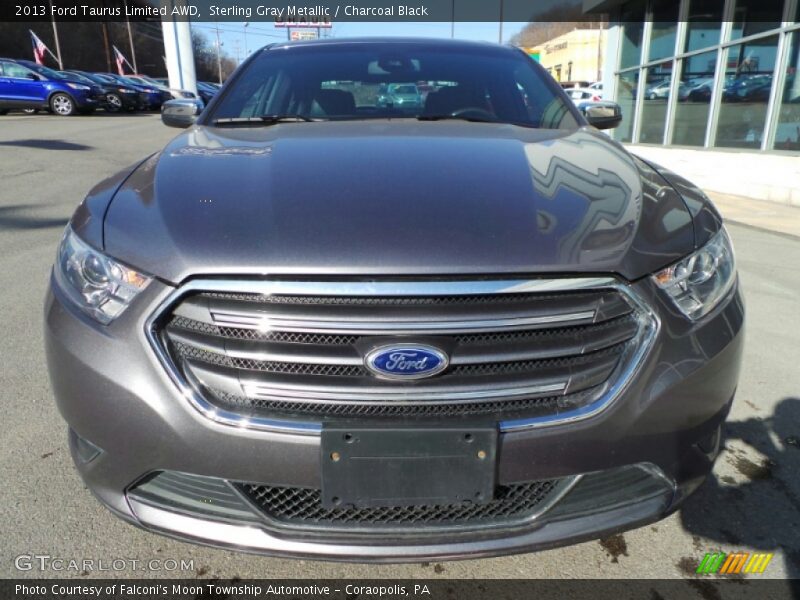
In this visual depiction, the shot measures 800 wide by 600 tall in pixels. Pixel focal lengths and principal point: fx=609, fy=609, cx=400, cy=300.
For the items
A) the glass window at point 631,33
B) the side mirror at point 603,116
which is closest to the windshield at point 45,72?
the glass window at point 631,33

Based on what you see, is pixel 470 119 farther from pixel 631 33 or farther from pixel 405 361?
pixel 631 33

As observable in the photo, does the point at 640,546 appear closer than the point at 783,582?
No

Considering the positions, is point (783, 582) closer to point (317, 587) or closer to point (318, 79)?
point (317, 587)

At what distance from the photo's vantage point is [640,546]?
182cm

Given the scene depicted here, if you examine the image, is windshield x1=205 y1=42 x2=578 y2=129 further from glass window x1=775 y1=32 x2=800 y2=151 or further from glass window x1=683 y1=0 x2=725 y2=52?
glass window x1=683 y1=0 x2=725 y2=52

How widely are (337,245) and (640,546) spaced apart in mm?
1310

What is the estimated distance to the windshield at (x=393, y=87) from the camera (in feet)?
8.63

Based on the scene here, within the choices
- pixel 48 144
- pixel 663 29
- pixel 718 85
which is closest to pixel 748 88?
pixel 718 85

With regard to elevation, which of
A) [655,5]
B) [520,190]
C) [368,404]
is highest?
[655,5]

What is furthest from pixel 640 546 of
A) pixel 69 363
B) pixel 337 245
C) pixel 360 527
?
pixel 69 363

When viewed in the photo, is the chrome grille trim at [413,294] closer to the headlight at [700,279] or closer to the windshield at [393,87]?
the headlight at [700,279]

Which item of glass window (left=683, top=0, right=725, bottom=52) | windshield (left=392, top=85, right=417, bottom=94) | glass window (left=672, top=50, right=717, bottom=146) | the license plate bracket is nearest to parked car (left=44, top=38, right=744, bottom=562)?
the license plate bracket

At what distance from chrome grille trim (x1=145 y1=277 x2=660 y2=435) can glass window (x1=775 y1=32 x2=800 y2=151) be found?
737 cm

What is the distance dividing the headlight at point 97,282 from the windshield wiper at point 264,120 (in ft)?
3.74
